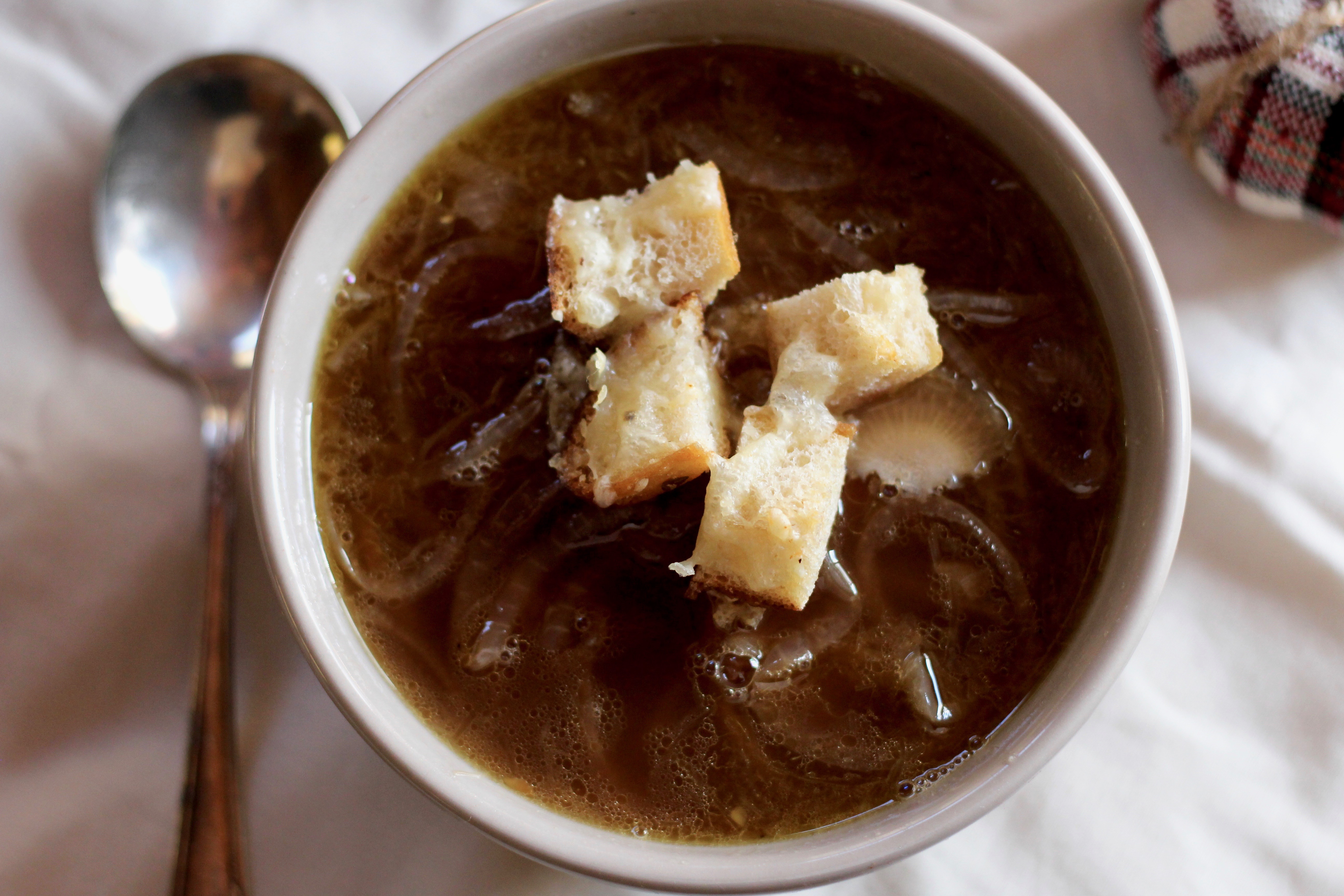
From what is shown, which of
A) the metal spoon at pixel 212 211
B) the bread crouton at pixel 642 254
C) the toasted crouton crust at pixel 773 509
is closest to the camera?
the toasted crouton crust at pixel 773 509

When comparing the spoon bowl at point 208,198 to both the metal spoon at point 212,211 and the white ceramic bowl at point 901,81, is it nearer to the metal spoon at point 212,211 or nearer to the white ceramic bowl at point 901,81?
the metal spoon at point 212,211

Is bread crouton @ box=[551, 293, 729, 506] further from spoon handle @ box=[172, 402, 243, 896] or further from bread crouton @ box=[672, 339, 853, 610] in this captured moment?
spoon handle @ box=[172, 402, 243, 896]

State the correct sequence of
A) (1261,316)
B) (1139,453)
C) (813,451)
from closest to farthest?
(813,451) → (1139,453) → (1261,316)

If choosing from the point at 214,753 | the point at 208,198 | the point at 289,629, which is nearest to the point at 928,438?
the point at 289,629

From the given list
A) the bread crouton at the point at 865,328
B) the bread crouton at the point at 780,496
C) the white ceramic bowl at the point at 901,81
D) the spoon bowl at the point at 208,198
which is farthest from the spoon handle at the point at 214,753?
the bread crouton at the point at 865,328

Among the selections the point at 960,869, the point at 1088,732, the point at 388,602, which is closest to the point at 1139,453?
the point at 1088,732

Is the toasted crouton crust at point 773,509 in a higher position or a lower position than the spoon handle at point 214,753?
higher

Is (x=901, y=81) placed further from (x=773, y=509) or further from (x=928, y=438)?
(x=773, y=509)

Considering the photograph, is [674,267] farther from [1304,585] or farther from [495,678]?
[1304,585]
